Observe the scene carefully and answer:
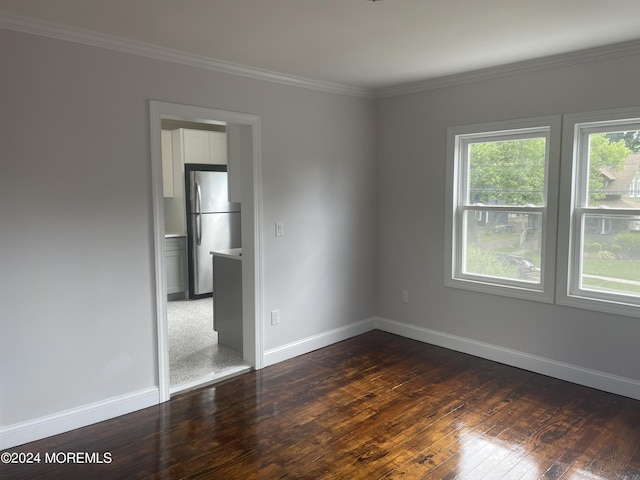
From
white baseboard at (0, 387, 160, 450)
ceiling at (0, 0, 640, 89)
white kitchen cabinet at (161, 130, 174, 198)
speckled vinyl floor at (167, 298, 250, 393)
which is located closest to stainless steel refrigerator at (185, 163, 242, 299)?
white kitchen cabinet at (161, 130, 174, 198)

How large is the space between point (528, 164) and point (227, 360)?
3.05 meters

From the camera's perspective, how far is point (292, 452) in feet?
9.05

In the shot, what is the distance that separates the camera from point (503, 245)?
414 centimetres

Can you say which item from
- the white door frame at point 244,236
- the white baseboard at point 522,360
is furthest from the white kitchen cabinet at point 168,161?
the white baseboard at point 522,360

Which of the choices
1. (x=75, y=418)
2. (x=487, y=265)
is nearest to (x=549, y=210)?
(x=487, y=265)

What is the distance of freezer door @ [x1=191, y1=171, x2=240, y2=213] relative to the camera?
628 centimetres

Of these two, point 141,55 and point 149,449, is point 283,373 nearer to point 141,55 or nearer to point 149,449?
point 149,449

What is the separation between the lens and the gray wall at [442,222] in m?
3.45

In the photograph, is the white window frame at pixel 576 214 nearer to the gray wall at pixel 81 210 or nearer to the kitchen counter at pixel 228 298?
the gray wall at pixel 81 210

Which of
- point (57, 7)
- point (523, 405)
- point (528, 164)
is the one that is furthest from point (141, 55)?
point (523, 405)

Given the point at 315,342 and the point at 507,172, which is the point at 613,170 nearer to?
the point at 507,172

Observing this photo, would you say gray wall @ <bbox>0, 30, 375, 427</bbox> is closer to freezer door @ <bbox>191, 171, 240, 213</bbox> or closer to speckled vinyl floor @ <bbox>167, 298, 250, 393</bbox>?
speckled vinyl floor @ <bbox>167, 298, 250, 393</bbox>

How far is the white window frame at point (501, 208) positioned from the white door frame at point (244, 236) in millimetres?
1747

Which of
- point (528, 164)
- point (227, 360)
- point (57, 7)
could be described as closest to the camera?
point (57, 7)
